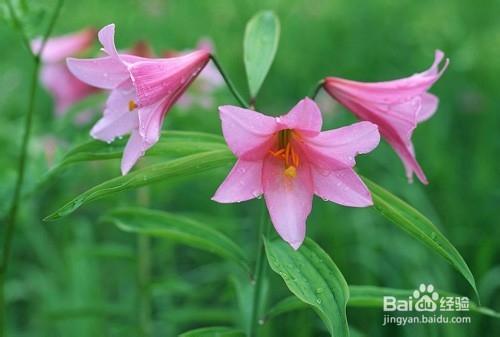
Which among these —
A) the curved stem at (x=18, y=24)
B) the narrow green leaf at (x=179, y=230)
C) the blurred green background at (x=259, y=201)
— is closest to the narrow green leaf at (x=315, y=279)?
the narrow green leaf at (x=179, y=230)

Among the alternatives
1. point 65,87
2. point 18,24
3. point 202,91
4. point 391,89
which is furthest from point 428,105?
point 65,87

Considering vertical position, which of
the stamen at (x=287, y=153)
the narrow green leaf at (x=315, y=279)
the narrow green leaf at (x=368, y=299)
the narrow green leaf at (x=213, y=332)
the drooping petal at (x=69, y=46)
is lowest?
the narrow green leaf at (x=213, y=332)

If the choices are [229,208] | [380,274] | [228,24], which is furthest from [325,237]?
[228,24]

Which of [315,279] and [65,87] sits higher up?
[65,87]

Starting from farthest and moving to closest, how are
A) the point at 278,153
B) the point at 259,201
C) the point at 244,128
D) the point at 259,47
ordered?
the point at 259,201
the point at 259,47
the point at 278,153
the point at 244,128

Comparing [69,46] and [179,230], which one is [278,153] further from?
[69,46]

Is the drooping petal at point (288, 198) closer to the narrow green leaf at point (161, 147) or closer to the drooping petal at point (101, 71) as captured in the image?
the narrow green leaf at point (161, 147)

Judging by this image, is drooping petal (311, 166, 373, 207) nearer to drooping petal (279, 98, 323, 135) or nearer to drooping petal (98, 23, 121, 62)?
drooping petal (279, 98, 323, 135)
